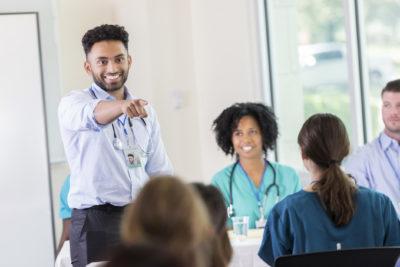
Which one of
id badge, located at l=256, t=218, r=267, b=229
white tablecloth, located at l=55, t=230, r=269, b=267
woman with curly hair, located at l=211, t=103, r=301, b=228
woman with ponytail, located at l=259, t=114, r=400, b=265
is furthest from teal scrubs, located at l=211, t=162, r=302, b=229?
woman with ponytail, located at l=259, t=114, r=400, b=265

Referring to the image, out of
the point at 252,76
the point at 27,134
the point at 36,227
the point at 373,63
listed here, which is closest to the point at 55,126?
the point at 27,134

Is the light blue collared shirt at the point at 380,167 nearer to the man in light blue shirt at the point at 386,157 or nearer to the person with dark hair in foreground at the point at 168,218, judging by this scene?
the man in light blue shirt at the point at 386,157

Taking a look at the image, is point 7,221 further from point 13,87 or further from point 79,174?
point 79,174

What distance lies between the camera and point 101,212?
2.61 meters

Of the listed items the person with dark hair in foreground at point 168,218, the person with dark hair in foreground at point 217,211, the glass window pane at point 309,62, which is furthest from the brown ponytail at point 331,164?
the glass window pane at point 309,62

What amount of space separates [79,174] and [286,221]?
0.97m

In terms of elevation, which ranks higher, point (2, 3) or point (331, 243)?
point (2, 3)

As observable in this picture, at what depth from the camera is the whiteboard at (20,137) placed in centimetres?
471

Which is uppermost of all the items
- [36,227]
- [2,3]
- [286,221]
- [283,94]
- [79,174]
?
[2,3]

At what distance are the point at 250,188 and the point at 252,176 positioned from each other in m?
0.10

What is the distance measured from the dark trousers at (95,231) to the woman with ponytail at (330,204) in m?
0.80

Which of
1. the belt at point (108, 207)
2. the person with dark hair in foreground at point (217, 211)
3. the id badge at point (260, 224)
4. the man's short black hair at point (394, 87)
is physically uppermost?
the man's short black hair at point (394, 87)

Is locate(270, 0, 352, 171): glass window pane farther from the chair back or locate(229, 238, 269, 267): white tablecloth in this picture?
the chair back

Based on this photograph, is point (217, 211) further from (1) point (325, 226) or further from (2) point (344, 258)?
(1) point (325, 226)
